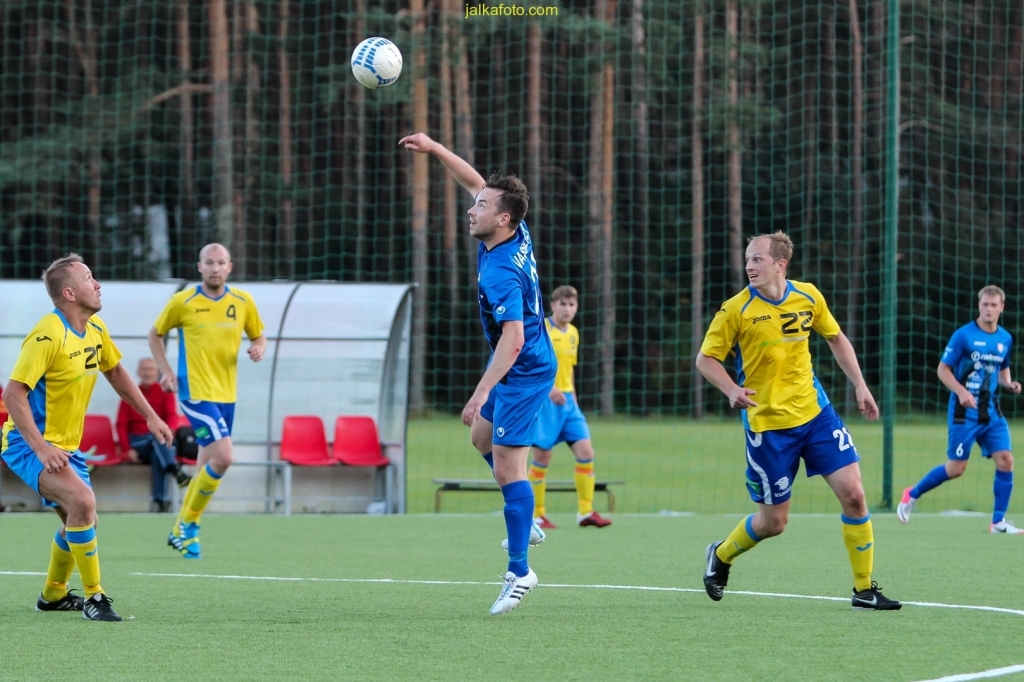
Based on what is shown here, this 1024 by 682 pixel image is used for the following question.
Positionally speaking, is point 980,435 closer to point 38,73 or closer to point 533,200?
point 533,200

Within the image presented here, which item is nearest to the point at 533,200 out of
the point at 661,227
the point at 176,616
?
the point at 661,227

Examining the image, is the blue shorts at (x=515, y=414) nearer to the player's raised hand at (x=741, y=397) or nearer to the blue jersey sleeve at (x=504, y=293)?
the blue jersey sleeve at (x=504, y=293)

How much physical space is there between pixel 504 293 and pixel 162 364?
3.95 metres

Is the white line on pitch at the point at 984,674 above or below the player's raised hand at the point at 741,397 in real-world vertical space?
below

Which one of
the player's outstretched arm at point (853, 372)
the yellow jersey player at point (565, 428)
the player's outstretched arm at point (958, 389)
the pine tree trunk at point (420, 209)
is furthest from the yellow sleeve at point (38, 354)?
the pine tree trunk at point (420, 209)

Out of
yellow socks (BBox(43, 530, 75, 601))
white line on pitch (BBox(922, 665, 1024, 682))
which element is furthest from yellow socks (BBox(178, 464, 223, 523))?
white line on pitch (BBox(922, 665, 1024, 682))

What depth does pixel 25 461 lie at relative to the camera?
20.9ft

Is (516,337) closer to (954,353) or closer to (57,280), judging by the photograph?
(57,280)

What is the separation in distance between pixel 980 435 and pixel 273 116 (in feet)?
69.3

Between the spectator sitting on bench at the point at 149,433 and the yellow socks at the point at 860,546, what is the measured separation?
8913mm

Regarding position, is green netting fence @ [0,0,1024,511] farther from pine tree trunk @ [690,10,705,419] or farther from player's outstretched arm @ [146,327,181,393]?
player's outstretched arm @ [146,327,181,393]

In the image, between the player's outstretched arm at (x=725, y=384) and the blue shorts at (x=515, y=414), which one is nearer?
the player's outstretched arm at (x=725, y=384)

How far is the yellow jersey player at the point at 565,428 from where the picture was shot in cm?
1205

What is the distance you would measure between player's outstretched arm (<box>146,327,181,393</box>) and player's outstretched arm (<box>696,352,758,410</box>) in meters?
4.11
